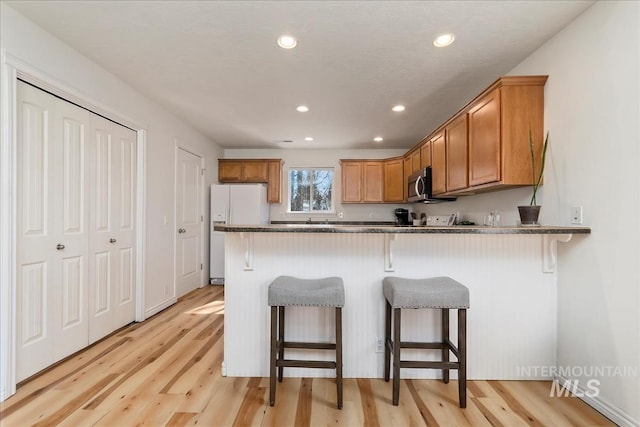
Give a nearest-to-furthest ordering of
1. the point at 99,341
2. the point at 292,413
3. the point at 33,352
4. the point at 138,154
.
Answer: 1. the point at 292,413
2. the point at 33,352
3. the point at 99,341
4. the point at 138,154

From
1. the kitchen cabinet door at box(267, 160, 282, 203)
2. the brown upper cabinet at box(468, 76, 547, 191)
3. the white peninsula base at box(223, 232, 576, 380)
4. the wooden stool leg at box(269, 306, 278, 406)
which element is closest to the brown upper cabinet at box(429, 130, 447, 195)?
the brown upper cabinet at box(468, 76, 547, 191)

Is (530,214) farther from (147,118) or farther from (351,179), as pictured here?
(147,118)

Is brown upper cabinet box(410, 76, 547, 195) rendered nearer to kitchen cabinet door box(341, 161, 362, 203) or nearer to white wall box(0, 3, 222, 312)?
kitchen cabinet door box(341, 161, 362, 203)

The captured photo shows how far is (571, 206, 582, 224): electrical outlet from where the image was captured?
1.80 metres

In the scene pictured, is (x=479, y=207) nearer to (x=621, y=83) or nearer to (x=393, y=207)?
(x=621, y=83)

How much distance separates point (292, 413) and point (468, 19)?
102 inches

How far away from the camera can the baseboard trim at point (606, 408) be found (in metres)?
1.53

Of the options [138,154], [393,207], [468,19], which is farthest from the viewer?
[393,207]

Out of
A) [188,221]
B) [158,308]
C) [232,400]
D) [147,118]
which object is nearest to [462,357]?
[232,400]

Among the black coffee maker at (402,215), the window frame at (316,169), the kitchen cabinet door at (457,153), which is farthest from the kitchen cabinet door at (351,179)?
the kitchen cabinet door at (457,153)

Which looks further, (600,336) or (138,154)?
(138,154)

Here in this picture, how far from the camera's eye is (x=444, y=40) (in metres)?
2.07

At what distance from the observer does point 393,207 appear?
220 inches

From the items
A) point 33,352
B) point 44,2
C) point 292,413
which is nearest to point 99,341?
point 33,352
